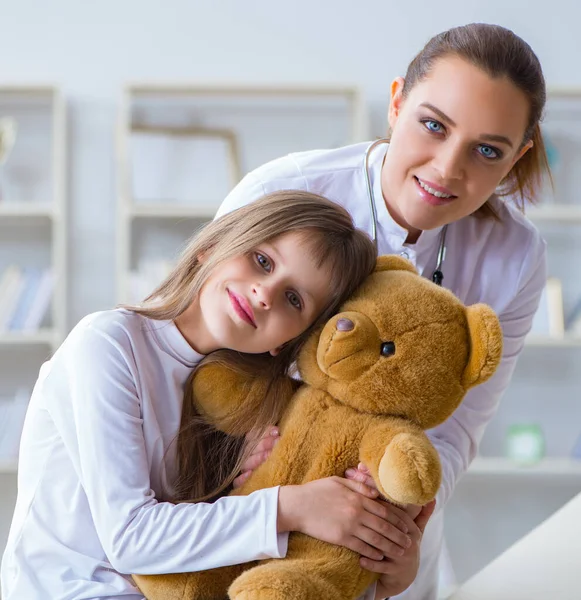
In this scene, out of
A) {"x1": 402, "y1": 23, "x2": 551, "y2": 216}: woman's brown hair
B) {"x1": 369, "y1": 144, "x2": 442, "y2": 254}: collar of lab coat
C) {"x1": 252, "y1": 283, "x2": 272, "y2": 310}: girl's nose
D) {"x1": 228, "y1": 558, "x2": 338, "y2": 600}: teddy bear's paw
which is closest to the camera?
{"x1": 228, "y1": 558, "x2": 338, "y2": 600}: teddy bear's paw

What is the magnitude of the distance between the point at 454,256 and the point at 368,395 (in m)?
0.56

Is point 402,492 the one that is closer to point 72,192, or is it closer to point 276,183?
point 276,183

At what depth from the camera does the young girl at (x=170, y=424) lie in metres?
1.07

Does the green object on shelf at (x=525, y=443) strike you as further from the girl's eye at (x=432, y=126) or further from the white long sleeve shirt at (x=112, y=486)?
the white long sleeve shirt at (x=112, y=486)

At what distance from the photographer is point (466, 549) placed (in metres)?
3.54

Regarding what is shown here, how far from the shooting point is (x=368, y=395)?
1.07 meters

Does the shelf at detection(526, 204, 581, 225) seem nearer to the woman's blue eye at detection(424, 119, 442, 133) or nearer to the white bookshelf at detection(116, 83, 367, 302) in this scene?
the white bookshelf at detection(116, 83, 367, 302)

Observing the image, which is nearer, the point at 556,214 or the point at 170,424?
the point at 170,424

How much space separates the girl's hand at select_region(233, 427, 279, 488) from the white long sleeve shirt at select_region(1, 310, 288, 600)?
2.0 inches

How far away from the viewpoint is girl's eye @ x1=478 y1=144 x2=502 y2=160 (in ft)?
4.32

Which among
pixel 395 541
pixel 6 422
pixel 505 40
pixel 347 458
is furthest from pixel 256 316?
pixel 6 422

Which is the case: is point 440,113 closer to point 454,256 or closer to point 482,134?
point 482,134

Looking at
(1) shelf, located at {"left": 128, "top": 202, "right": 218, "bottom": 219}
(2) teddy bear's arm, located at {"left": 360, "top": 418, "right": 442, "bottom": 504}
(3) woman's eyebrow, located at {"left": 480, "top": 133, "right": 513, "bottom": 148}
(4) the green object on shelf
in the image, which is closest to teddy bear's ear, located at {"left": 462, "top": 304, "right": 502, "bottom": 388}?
(2) teddy bear's arm, located at {"left": 360, "top": 418, "right": 442, "bottom": 504}

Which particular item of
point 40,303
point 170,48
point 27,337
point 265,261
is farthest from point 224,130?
point 265,261
